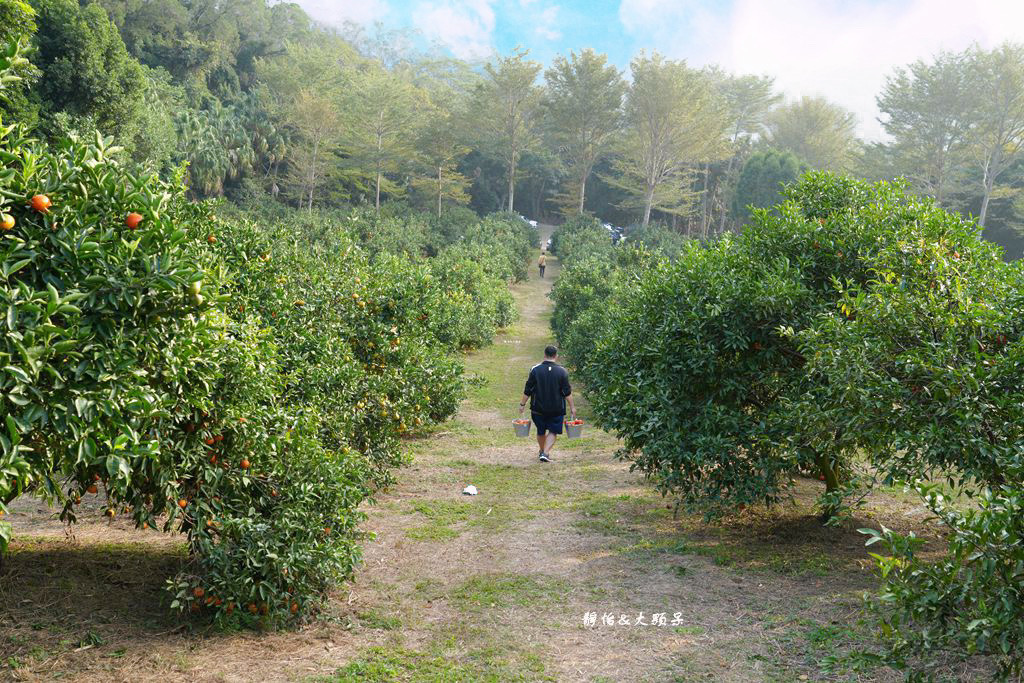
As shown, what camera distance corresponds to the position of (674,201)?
45531mm

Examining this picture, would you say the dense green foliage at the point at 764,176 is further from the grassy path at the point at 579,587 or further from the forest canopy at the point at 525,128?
the grassy path at the point at 579,587

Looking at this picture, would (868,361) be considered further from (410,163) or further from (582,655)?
(410,163)

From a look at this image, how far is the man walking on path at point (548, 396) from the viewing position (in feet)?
31.8

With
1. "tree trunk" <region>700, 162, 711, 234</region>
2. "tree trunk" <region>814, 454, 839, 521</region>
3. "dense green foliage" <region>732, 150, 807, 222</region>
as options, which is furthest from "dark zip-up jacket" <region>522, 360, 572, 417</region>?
"tree trunk" <region>700, 162, 711, 234</region>

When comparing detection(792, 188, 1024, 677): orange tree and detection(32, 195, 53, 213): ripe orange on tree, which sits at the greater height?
detection(32, 195, 53, 213): ripe orange on tree

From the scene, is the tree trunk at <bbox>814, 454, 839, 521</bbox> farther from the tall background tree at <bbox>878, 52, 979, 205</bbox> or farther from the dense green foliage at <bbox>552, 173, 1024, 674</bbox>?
the tall background tree at <bbox>878, 52, 979, 205</bbox>

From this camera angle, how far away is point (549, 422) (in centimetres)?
1005

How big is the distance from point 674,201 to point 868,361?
139 ft

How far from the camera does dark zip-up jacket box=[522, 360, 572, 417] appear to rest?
9695 millimetres

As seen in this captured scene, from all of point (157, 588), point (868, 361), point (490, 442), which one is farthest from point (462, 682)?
point (490, 442)

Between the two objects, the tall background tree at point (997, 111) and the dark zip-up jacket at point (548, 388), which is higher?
the tall background tree at point (997, 111)

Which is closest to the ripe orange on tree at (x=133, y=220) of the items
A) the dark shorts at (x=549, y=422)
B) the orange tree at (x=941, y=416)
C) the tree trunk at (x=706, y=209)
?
the orange tree at (x=941, y=416)

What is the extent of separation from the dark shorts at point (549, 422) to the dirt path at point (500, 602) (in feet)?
Answer: 5.69

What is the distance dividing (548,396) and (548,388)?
12 centimetres
